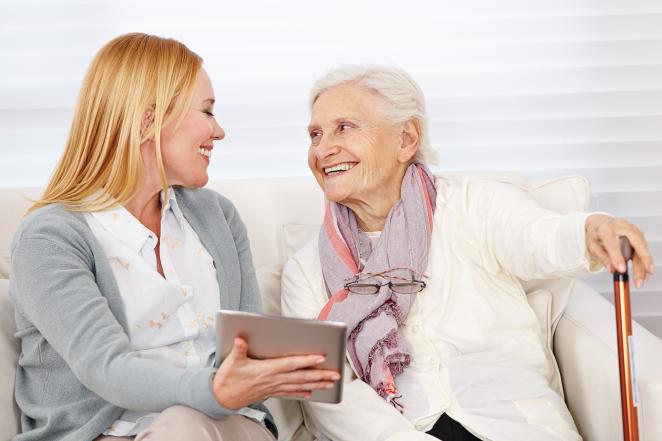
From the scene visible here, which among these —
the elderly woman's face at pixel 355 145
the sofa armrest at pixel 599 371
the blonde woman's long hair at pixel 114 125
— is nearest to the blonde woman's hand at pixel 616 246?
the sofa armrest at pixel 599 371

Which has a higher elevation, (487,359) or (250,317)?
(250,317)

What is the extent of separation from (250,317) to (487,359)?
2.37 ft

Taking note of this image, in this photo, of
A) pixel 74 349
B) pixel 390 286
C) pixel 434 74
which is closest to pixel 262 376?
pixel 74 349

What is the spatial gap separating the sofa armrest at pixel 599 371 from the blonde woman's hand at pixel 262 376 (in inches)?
23.8

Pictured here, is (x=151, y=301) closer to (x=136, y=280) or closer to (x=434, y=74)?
(x=136, y=280)

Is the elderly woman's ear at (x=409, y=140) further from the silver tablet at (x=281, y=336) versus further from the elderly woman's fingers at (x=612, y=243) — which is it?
the silver tablet at (x=281, y=336)

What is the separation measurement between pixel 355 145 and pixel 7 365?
35.6 inches

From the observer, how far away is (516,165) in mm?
2832

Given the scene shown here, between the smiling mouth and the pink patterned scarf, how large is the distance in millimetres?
89

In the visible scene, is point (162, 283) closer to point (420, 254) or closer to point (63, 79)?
point (420, 254)

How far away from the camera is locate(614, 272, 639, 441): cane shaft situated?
59.3 inches

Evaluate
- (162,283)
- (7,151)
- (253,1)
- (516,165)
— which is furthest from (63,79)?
(516,165)

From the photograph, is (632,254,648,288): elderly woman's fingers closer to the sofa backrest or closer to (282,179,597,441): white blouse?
(282,179,597,441): white blouse

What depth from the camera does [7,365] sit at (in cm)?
176
